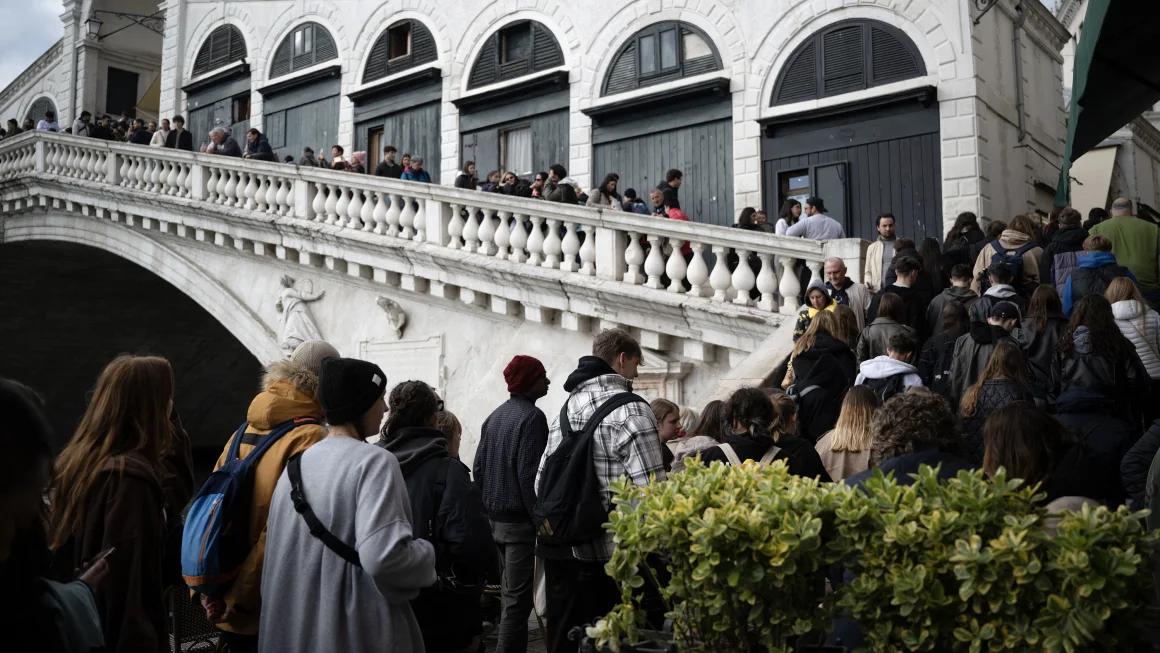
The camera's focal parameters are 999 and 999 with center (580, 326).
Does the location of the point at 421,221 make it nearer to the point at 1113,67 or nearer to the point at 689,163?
the point at 689,163

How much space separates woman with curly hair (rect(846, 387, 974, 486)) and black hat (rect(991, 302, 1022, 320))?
11.0ft

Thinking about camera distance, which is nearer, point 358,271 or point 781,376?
point 781,376

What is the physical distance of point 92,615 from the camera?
7.12ft

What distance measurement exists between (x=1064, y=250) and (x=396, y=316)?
27.6 ft

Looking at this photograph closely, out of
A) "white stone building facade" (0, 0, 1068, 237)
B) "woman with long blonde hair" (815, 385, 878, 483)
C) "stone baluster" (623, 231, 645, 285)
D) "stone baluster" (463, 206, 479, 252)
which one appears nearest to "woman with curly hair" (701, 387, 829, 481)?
"woman with long blonde hair" (815, 385, 878, 483)

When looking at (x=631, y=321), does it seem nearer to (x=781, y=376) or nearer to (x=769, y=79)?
(x=781, y=376)

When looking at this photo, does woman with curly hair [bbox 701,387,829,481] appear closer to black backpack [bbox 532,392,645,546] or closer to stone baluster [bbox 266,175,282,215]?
black backpack [bbox 532,392,645,546]

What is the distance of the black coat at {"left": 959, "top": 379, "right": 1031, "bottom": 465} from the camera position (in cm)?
521

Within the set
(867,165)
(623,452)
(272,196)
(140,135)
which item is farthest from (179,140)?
(623,452)

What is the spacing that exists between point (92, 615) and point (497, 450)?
3.49m

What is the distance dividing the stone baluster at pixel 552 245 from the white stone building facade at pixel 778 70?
13.6ft

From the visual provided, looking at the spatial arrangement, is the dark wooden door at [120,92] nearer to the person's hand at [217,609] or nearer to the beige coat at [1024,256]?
the beige coat at [1024,256]

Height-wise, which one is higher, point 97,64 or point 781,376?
point 97,64

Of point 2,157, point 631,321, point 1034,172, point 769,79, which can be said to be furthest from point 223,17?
point 1034,172
